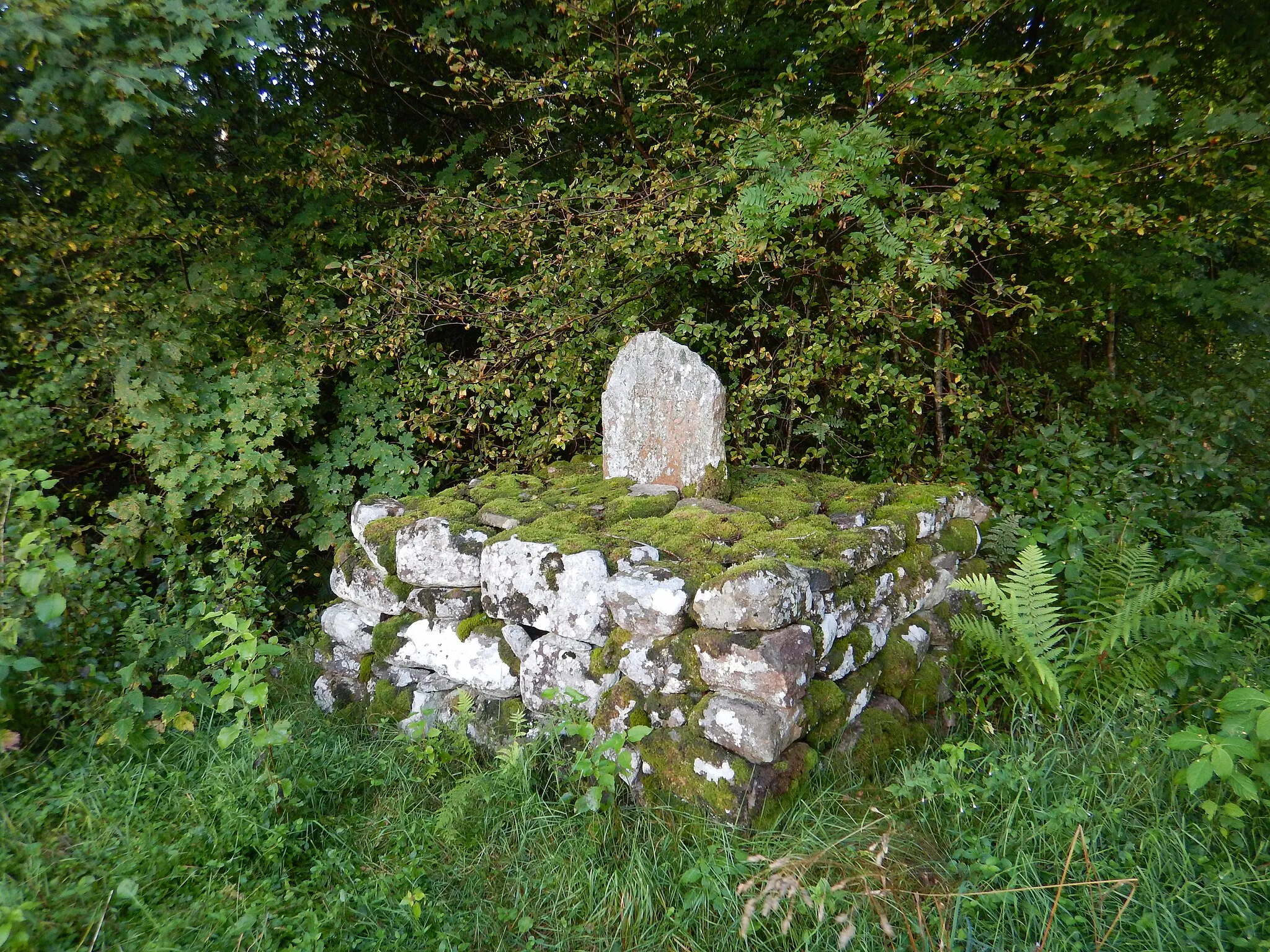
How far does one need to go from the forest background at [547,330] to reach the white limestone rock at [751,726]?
0.31 m

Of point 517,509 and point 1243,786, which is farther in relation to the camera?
point 517,509

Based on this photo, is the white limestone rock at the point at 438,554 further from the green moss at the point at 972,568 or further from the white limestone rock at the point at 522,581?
the green moss at the point at 972,568

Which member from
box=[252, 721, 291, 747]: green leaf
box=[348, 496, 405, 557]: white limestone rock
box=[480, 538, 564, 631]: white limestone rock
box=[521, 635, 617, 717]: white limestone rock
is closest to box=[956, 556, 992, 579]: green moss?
box=[521, 635, 617, 717]: white limestone rock

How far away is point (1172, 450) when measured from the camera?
4.06m

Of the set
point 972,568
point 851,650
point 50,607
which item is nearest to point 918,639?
point 851,650

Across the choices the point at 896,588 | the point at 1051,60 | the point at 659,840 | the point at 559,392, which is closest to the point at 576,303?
the point at 559,392

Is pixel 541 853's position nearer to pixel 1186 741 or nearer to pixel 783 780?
pixel 783 780

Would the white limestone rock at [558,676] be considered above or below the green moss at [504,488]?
below

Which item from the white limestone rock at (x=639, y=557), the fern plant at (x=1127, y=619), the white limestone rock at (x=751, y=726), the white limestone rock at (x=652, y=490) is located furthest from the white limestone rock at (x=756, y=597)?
the fern plant at (x=1127, y=619)

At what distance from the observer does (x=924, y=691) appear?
3135 millimetres

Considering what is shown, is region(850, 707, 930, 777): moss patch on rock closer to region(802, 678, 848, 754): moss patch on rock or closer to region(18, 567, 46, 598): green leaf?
region(802, 678, 848, 754): moss patch on rock

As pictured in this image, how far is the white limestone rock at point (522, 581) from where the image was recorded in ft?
9.92

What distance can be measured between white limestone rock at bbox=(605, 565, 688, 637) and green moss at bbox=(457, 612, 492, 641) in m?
0.73

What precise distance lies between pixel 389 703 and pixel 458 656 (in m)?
0.45
